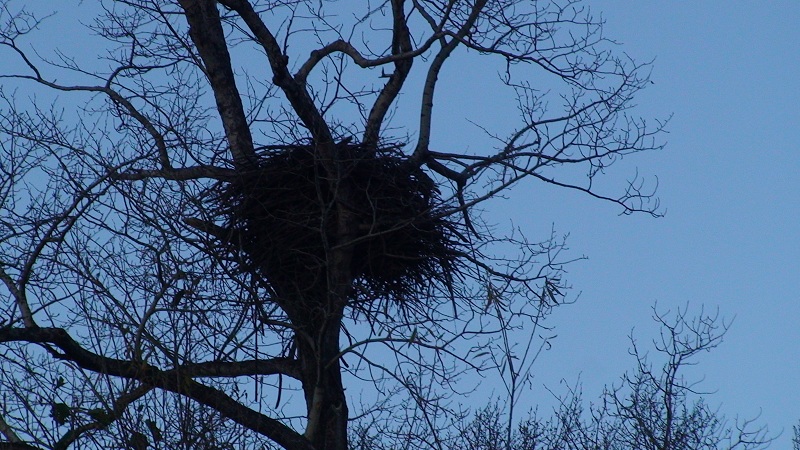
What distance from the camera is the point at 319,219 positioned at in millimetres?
6988

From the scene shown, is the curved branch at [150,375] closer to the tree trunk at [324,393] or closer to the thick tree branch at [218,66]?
the tree trunk at [324,393]

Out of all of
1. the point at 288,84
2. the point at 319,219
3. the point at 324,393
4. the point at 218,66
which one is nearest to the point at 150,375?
the point at 324,393

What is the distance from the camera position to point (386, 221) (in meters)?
6.86

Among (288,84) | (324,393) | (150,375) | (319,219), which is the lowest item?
(150,375)

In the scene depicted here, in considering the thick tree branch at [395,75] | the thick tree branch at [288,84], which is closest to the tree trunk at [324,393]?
the thick tree branch at [288,84]

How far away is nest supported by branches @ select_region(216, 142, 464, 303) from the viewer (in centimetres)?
706

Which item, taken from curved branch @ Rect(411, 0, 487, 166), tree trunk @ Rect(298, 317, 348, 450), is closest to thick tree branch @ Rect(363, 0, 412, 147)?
curved branch @ Rect(411, 0, 487, 166)

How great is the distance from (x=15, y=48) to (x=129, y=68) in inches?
26.7

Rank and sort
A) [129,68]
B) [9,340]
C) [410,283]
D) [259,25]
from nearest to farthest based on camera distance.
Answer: [9,340] → [259,25] → [410,283] → [129,68]

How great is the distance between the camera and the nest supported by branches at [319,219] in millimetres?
7059

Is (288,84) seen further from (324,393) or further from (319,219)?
(324,393)

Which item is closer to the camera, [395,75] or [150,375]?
[150,375]

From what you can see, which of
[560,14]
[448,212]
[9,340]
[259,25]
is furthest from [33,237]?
[560,14]

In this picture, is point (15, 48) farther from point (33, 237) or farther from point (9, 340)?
point (9, 340)
